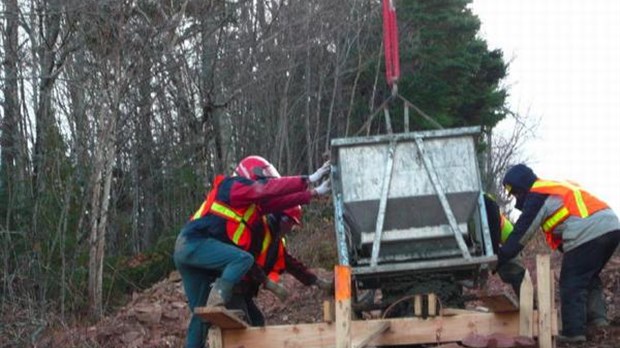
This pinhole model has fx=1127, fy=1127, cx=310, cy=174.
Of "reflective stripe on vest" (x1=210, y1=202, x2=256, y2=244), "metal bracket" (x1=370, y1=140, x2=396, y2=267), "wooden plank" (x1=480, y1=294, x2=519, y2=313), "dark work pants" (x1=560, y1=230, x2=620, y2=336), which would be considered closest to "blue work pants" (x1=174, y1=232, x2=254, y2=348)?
"reflective stripe on vest" (x1=210, y1=202, x2=256, y2=244)

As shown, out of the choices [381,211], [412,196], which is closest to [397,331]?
[381,211]

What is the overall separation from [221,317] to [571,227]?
3.23m

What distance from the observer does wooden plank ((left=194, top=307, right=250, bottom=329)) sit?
26.0 feet

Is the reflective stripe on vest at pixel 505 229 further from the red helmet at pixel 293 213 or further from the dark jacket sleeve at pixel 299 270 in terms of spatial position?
the red helmet at pixel 293 213

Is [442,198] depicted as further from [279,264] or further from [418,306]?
[279,264]

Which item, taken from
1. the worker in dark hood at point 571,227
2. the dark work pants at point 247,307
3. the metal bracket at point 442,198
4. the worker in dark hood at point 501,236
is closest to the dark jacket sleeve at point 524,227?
the worker in dark hood at point 571,227

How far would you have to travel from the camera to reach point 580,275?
9484 millimetres

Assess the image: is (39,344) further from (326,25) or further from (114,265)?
(326,25)

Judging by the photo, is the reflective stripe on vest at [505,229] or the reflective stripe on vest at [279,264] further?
the reflective stripe on vest at [505,229]

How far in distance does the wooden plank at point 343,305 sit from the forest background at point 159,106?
8.17 ft

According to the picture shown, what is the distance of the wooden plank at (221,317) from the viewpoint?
26.0ft

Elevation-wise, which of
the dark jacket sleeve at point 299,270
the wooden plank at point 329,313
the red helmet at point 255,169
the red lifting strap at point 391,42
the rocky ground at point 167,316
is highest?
the red lifting strap at point 391,42

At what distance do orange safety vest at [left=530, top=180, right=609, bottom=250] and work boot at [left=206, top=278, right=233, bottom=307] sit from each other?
2770 mm

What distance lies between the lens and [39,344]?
39.1 ft
